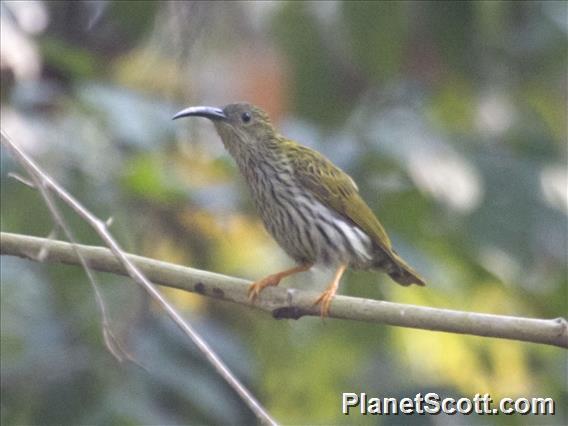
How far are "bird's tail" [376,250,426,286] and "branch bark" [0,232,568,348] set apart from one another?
2.59 feet

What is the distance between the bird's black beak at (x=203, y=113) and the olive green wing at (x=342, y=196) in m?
0.32

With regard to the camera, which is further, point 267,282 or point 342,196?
point 342,196

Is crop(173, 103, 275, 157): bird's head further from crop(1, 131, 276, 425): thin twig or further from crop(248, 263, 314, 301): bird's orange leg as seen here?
crop(1, 131, 276, 425): thin twig

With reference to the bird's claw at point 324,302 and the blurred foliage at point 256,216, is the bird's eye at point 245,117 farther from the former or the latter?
the bird's claw at point 324,302

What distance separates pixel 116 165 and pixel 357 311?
1.58 meters

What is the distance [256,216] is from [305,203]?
22.5 inches

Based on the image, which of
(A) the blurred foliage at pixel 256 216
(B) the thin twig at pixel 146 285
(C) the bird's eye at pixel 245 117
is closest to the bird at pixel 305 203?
(C) the bird's eye at pixel 245 117

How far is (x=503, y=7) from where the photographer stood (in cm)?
540

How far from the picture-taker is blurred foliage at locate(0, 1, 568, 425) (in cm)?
469

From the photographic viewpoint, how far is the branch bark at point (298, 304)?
3.31m

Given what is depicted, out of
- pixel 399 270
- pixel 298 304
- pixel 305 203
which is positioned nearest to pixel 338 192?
pixel 305 203

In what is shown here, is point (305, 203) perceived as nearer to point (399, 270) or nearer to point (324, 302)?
point (399, 270)

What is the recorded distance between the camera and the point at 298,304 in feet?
12.6

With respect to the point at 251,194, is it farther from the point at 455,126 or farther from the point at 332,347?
the point at 455,126
